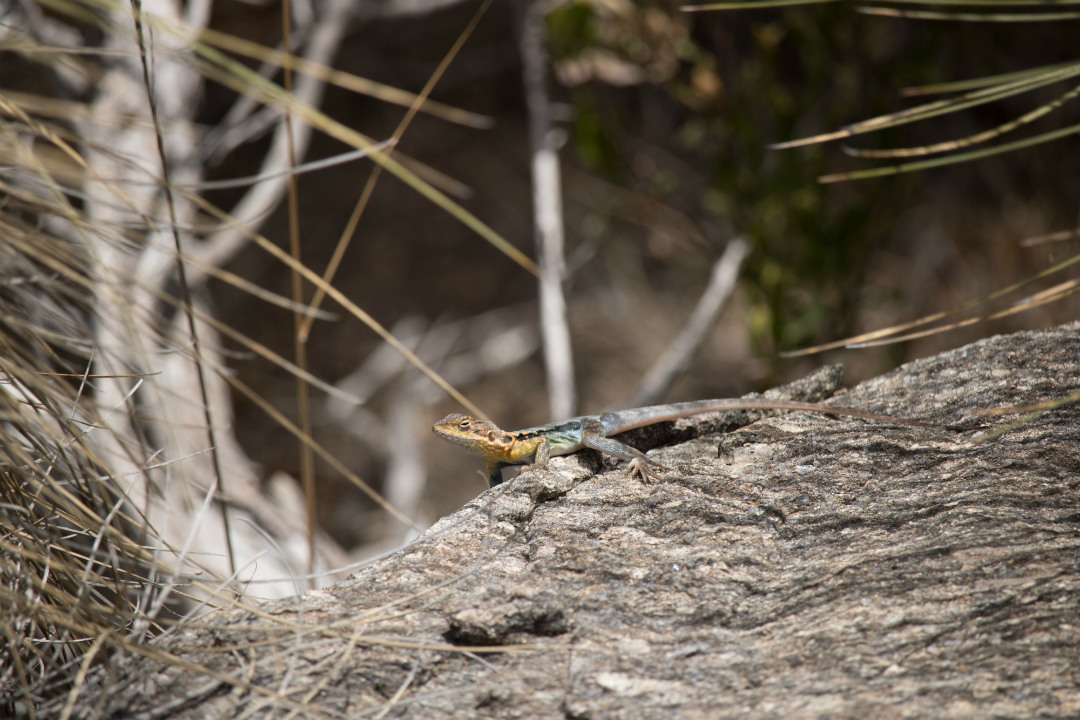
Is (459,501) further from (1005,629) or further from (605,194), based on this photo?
(1005,629)

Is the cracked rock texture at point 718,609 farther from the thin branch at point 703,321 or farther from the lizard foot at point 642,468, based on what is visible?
the thin branch at point 703,321

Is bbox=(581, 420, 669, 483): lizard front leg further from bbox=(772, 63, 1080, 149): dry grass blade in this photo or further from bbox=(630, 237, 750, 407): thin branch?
bbox=(630, 237, 750, 407): thin branch

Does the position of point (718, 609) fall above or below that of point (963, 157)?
below

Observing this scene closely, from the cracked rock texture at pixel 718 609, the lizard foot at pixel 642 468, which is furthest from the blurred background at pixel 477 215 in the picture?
the lizard foot at pixel 642 468

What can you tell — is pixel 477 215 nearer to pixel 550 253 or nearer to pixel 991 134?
pixel 550 253

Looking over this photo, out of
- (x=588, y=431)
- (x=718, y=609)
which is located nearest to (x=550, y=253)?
(x=588, y=431)

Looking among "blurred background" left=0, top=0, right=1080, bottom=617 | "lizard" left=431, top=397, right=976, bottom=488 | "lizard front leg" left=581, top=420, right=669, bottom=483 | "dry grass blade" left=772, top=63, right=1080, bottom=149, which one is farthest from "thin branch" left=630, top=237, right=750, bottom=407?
"dry grass blade" left=772, top=63, right=1080, bottom=149
